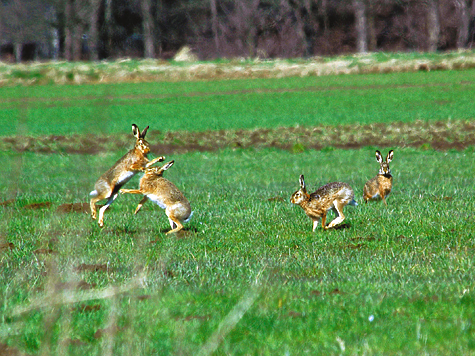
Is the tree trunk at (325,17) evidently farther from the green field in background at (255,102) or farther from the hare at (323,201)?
the hare at (323,201)

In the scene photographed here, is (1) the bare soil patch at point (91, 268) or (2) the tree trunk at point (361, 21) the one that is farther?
(2) the tree trunk at point (361, 21)

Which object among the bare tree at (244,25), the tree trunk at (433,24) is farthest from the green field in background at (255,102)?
the tree trunk at (433,24)

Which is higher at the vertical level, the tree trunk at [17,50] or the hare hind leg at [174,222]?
the tree trunk at [17,50]

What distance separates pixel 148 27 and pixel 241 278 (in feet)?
212

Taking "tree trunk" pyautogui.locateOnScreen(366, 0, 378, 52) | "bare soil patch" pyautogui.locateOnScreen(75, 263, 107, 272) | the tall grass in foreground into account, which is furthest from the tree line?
"bare soil patch" pyautogui.locateOnScreen(75, 263, 107, 272)

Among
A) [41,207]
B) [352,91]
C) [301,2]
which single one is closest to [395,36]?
[301,2]

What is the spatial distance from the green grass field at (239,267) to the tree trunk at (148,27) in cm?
5244

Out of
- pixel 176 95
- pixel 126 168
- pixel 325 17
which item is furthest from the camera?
pixel 325 17

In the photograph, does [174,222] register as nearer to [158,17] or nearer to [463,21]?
[463,21]

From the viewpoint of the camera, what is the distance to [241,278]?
20.9ft

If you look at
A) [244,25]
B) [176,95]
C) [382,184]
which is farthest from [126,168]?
[244,25]

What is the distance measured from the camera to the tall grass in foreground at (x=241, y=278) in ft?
15.0

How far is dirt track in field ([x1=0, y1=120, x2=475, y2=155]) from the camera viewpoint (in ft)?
72.0

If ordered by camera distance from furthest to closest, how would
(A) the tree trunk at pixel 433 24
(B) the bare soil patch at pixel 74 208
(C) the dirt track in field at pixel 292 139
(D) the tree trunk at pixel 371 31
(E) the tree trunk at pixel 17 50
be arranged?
(D) the tree trunk at pixel 371 31 < (A) the tree trunk at pixel 433 24 < (E) the tree trunk at pixel 17 50 < (C) the dirt track in field at pixel 292 139 < (B) the bare soil patch at pixel 74 208
